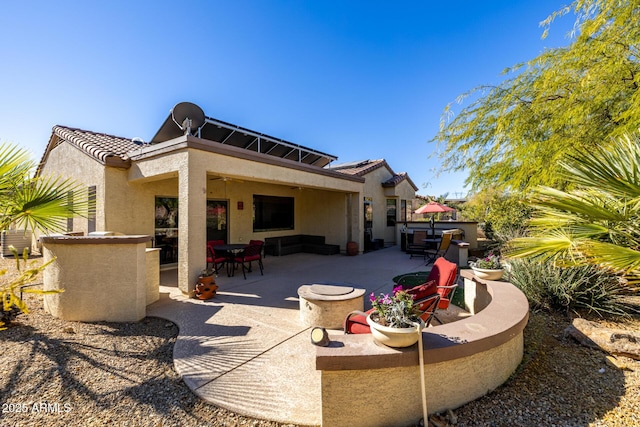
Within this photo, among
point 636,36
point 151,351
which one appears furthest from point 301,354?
point 636,36

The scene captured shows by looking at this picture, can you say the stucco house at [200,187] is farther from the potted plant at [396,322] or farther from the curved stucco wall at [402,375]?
the potted plant at [396,322]

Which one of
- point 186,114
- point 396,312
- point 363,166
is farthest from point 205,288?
point 363,166

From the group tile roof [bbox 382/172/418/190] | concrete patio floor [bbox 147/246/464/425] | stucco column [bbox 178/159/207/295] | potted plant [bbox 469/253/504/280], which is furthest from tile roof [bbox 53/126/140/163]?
tile roof [bbox 382/172/418/190]

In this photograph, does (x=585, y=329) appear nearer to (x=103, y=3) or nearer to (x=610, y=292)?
(x=610, y=292)

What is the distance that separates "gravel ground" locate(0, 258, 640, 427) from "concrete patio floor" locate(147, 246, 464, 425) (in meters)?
0.17

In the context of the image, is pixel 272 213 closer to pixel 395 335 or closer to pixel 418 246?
pixel 418 246

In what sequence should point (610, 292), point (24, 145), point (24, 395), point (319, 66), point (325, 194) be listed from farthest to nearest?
point (325, 194), point (319, 66), point (610, 292), point (24, 145), point (24, 395)

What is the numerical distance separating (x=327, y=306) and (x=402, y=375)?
2323mm

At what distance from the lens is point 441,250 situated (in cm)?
1087

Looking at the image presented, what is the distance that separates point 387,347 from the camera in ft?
7.98

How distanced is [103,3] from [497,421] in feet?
34.8

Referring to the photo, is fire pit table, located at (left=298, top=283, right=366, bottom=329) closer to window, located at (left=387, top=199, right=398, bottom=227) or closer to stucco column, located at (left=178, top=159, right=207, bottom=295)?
stucco column, located at (left=178, top=159, right=207, bottom=295)

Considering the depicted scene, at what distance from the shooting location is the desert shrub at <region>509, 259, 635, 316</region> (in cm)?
488

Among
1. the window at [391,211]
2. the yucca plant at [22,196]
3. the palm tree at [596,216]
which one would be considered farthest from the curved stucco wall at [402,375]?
the window at [391,211]
